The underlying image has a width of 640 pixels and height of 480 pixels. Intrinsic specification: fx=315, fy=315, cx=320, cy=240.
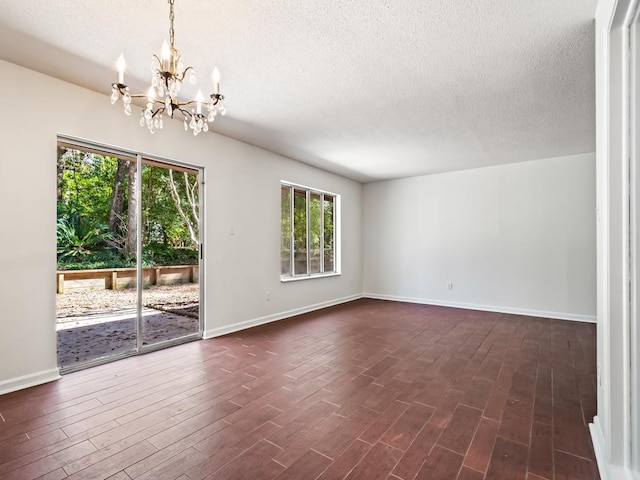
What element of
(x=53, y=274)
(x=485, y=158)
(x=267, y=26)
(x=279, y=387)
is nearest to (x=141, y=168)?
(x=53, y=274)

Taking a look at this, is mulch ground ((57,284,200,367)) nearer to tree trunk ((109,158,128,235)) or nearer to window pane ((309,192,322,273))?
tree trunk ((109,158,128,235))

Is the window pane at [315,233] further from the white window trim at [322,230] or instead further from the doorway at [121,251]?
the doorway at [121,251]

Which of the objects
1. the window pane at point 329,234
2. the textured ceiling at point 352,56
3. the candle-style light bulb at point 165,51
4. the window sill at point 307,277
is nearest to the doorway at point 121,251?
the textured ceiling at point 352,56

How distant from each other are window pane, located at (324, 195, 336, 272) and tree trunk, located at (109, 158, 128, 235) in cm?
381

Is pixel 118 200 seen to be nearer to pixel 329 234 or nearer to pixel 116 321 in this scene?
pixel 116 321

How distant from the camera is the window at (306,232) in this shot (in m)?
5.48

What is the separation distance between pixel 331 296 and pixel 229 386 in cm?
382

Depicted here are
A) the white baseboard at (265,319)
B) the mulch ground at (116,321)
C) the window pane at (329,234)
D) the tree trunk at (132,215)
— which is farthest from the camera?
the window pane at (329,234)

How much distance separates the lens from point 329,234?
21.7 feet

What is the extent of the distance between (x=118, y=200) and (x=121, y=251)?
55 centimetres

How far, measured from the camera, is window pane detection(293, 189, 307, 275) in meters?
5.70

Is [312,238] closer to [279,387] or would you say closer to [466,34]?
[279,387]

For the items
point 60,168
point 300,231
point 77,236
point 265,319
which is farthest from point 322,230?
point 60,168

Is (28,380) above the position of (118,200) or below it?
below
